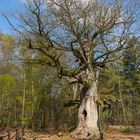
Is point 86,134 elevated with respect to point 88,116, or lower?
lower

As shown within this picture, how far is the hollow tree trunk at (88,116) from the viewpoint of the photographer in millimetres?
20766

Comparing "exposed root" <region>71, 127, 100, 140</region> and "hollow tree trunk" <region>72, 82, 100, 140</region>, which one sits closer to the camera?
"exposed root" <region>71, 127, 100, 140</region>

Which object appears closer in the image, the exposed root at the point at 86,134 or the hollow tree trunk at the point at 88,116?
the exposed root at the point at 86,134

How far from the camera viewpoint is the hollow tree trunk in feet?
68.1

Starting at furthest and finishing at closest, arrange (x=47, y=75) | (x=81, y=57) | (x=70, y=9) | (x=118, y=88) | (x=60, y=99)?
(x=118, y=88) < (x=60, y=99) < (x=47, y=75) < (x=81, y=57) < (x=70, y=9)

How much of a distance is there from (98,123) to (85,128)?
1139 mm

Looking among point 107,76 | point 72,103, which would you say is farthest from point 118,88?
point 72,103

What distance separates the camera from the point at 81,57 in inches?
869

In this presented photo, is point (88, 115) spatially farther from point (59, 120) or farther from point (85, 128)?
point (59, 120)

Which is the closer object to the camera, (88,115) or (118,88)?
(88,115)

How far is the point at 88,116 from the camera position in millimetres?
21297

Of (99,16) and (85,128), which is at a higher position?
(99,16)

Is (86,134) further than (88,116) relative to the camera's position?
No

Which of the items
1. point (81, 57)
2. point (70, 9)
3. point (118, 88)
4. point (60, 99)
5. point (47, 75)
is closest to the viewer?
point (70, 9)
